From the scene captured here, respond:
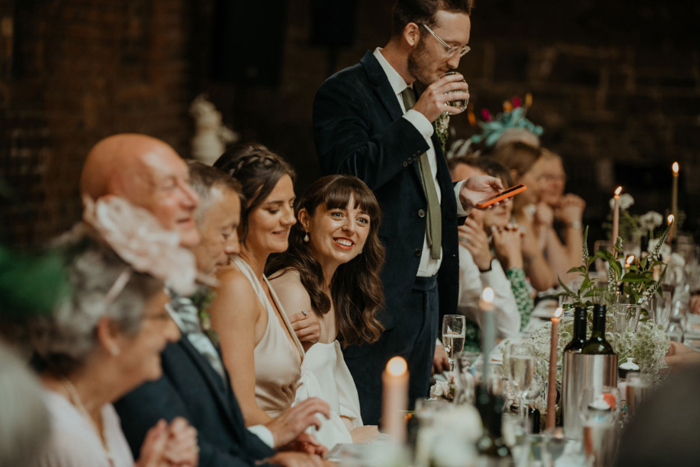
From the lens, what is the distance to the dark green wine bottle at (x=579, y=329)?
6.48 feet

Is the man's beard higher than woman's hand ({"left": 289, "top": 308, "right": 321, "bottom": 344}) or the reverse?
higher

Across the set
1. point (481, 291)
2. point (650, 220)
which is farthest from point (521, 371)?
point (650, 220)

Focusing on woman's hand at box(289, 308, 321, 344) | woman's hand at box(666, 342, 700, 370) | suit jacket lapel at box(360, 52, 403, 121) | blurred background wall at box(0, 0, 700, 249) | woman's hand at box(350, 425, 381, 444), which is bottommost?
woman's hand at box(350, 425, 381, 444)

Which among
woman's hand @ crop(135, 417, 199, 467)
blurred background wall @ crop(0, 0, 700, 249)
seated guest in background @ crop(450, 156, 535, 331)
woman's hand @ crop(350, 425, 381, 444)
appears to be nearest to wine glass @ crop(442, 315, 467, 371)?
woman's hand @ crop(350, 425, 381, 444)

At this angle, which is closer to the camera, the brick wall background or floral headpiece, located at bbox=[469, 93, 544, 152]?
the brick wall background

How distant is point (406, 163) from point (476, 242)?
0.91 metres

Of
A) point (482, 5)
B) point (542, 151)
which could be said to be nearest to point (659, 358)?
point (542, 151)

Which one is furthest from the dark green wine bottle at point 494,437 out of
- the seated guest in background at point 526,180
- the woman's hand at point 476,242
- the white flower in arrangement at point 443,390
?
the seated guest in background at point 526,180

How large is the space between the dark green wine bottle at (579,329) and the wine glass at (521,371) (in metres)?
0.16

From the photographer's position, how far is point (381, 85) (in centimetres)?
302

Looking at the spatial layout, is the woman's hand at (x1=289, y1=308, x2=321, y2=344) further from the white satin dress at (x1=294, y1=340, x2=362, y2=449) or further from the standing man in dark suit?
the standing man in dark suit

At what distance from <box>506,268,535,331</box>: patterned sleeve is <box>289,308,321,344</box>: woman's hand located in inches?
51.8

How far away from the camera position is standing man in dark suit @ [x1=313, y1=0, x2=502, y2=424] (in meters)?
2.79

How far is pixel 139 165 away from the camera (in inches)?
59.6
